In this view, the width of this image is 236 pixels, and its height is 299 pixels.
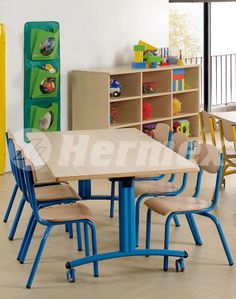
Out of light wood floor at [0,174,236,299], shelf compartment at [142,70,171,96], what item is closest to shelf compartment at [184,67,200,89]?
shelf compartment at [142,70,171,96]

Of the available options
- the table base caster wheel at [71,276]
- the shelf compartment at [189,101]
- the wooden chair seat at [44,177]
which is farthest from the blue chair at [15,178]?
the shelf compartment at [189,101]

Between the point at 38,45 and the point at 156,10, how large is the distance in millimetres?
1923

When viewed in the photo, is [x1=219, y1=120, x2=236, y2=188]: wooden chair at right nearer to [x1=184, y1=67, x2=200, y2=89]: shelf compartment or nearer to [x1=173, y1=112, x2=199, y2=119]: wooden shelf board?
[x1=173, y1=112, x2=199, y2=119]: wooden shelf board

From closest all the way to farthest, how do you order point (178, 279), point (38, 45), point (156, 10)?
point (178, 279)
point (38, 45)
point (156, 10)

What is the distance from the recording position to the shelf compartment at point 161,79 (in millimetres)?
8758

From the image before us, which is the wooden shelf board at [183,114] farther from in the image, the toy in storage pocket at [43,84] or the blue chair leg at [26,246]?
the blue chair leg at [26,246]

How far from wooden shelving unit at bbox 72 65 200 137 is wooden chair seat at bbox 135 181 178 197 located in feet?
7.90

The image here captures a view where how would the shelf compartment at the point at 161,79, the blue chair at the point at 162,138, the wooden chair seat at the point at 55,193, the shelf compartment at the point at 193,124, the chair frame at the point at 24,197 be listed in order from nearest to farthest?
the chair frame at the point at 24,197 → the wooden chair seat at the point at 55,193 → the blue chair at the point at 162,138 → the shelf compartment at the point at 161,79 → the shelf compartment at the point at 193,124

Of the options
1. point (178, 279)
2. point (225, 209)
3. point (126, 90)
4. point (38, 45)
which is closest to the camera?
point (178, 279)

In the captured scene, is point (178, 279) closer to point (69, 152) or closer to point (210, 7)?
point (69, 152)

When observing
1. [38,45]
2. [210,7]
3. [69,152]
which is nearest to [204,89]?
[210,7]

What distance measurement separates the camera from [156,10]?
9125 mm

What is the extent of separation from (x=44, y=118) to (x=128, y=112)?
1.03 metres

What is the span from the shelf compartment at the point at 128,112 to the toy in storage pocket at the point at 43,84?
0.80 metres
